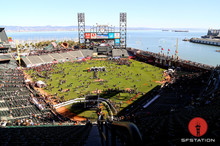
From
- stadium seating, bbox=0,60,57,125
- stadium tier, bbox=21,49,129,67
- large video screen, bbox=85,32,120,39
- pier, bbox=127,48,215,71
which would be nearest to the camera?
stadium seating, bbox=0,60,57,125

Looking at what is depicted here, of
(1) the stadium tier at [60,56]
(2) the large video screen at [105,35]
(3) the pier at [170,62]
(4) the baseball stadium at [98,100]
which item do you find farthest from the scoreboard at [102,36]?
(4) the baseball stadium at [98,100]

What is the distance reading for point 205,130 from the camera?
570cm

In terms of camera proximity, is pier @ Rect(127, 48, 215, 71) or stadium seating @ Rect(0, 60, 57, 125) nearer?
stadium seating @ Rect(0, 60, 57, 125)

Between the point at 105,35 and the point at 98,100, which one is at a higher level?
the point at 105,35

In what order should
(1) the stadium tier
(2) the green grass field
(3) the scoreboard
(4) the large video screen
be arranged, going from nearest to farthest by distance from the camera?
1. (2) the green grass field
2. (1) the stadium tier
3. (4) the large video screen
4. (3) the scoreboard

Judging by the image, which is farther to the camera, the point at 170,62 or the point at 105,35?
the point at 105,35

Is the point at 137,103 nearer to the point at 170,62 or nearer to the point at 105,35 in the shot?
the point at 170,62

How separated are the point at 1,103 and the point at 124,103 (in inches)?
704

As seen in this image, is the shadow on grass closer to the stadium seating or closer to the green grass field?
the green grass field

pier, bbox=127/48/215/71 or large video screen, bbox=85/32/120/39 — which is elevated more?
large video screen, bbox=85/32/120/39

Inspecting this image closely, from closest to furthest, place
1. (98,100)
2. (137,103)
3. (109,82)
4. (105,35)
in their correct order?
(98,100)
(137,103)
(109,82)
(105,35)

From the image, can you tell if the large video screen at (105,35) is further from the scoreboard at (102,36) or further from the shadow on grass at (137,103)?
the shadow on grass at (137,103)

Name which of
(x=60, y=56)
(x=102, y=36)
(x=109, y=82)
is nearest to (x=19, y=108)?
(x=109, y=82)

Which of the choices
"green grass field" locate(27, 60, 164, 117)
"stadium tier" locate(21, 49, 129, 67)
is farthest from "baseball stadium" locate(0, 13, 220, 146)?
"stadium tier" locate(21, 49, 129, 67)
